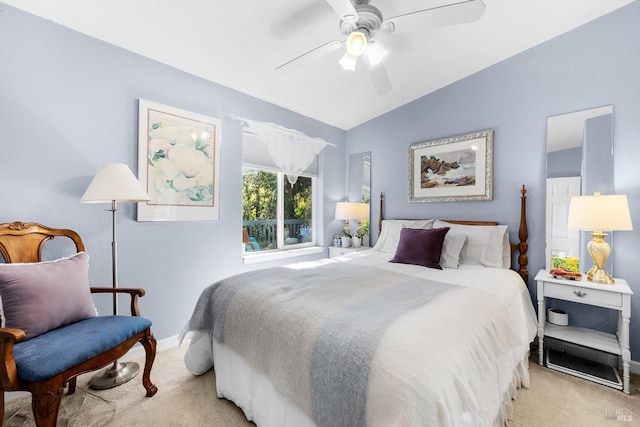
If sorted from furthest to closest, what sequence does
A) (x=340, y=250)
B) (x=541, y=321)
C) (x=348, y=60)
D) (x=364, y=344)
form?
1. (x=340, y=250)
2. (x=541, y=321)
3. (x=348, y=60)
4. (x=364, y=344)

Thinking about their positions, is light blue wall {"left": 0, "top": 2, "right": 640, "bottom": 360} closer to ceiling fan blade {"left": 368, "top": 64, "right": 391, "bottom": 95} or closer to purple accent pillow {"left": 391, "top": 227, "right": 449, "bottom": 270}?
purple accent pillow {"left": 391, "top": 227, "right": 449, "bottom": 270}

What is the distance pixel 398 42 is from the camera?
2.42 metres

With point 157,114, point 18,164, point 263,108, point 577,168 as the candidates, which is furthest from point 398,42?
point 18,164

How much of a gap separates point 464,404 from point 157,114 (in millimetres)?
2919

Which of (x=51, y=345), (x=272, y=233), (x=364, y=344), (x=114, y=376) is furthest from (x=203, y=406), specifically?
(x=272, y=233)

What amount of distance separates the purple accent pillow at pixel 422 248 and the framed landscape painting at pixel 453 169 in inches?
29.7

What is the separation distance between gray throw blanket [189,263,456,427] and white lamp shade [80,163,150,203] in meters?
0.86

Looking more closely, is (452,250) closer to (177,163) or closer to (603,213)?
(603,213)

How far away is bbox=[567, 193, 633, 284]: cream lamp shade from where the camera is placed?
6.36ft

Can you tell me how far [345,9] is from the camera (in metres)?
1.56

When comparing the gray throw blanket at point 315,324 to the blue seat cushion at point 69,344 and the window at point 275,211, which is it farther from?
the window at point 275,211

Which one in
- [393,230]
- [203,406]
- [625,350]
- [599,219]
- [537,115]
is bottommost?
[203,406]

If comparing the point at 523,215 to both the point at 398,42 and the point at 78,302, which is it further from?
the point at 78,302

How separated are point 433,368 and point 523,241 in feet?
7.55
